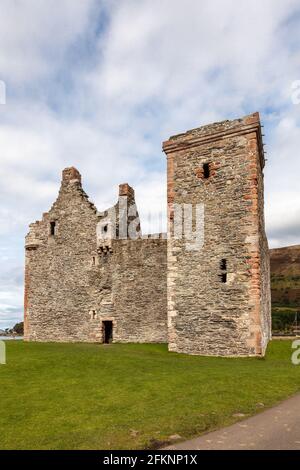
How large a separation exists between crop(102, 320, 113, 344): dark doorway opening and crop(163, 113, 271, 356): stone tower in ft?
23.6

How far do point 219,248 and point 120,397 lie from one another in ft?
36.3

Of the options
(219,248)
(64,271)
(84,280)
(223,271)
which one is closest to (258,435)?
(223,271)

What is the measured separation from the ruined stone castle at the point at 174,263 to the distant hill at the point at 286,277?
61.2m

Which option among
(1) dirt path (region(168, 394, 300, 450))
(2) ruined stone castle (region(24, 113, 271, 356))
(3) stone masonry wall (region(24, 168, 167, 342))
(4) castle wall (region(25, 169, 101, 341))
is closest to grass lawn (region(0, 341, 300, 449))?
(1) dirt path (region(168, 394, 300, 450))

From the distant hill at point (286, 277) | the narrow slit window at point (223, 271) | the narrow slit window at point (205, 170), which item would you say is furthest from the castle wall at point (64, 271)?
the distant hill at point (286, 277)

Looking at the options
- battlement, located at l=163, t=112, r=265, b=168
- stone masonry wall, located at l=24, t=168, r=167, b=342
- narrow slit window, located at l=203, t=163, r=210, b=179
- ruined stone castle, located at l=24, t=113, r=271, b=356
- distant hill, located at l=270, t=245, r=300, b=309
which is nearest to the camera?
ruined stone castle, located at l=24, t=113, r=271, b=356

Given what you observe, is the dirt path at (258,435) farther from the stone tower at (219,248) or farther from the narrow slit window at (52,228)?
the narrow slit window at (52,228)

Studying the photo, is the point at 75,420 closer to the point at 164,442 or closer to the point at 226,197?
the point at 164,442

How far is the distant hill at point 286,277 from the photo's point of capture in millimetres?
85488

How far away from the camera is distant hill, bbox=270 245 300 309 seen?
85.5 m

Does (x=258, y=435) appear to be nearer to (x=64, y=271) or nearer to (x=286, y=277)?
(x=64, y=271)

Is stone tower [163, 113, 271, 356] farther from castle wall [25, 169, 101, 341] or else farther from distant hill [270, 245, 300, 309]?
distant hill [270, 245, 300, 309]

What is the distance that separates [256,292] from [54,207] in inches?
656
